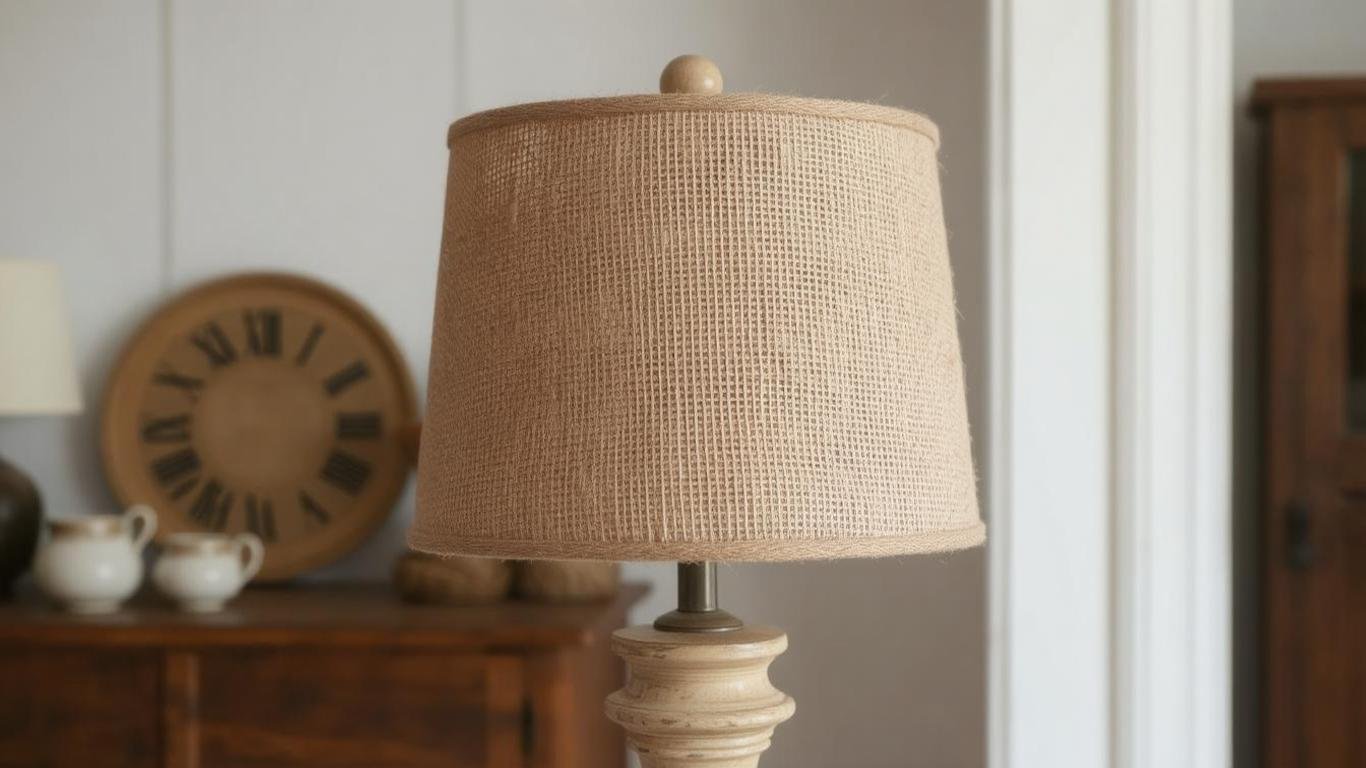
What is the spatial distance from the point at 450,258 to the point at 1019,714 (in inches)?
53.0

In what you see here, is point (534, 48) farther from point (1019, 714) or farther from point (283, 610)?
point (1019, 714)

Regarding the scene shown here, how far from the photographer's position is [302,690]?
2023 mm

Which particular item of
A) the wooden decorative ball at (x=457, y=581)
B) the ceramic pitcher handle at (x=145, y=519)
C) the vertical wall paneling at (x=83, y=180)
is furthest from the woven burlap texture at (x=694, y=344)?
the vertical wall paneling at (x=83, y=180)

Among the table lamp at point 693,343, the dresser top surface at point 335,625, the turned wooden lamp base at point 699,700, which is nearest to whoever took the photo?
the table lamp at point 693,343

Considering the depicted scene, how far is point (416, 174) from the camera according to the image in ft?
8.50

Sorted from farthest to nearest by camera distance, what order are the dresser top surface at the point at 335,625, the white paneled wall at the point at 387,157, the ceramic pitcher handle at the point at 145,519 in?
the white paneled wall at the point at 387,157 → the ceramic pitcher handle at the point at 145,519 → the dresser top surface at the point at 335,625

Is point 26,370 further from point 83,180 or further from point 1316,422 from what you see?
point 1316,422

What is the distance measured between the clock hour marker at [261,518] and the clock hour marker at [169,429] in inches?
6.7

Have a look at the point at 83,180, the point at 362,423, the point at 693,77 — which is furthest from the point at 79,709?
the point at 693,77

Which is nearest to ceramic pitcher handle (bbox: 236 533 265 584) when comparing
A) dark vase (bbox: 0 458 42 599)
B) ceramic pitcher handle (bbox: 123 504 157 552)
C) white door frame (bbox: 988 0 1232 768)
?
ceramic pitcher handle (bbox: 123 504 157 552)

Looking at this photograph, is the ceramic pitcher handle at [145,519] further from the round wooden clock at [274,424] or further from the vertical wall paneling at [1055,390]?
the vertical wall paneling at [1055,390]

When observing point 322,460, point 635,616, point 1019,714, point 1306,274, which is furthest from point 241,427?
point 1306,274

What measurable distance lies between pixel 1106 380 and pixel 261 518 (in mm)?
1509

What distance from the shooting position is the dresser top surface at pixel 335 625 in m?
1.97
